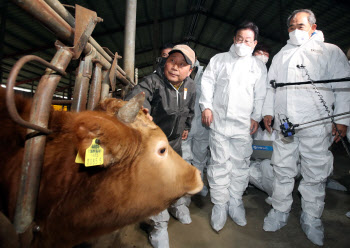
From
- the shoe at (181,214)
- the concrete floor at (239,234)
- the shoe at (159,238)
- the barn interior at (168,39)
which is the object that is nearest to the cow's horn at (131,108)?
the barn interior at (168,39)

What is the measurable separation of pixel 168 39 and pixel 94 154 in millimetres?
14139

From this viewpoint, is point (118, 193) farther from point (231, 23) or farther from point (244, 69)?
point (231, 23)

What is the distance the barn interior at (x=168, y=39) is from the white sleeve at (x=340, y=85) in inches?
67.0

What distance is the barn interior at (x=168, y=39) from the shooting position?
158 centimetres

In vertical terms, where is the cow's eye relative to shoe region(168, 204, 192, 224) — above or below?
above

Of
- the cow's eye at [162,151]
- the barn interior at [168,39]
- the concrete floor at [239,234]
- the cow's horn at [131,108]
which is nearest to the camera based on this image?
the cow's horn at [131,108]

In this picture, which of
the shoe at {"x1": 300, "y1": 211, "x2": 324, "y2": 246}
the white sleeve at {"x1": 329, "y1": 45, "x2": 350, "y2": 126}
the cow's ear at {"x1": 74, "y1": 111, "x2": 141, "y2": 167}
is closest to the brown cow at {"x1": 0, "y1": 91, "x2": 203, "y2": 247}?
the cow's ear at {"x1": 74, "y1": 111, "x2": 141, "y2": 167}

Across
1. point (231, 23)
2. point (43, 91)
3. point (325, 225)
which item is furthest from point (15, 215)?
point (231, 23)

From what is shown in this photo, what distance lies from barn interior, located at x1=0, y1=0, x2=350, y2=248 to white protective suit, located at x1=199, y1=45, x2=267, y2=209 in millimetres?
631

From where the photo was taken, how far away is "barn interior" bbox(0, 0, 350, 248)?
158cm

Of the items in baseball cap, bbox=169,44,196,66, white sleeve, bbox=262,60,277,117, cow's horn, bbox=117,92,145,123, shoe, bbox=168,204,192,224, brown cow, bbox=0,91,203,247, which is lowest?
shoe, bbox=168,204,192,224

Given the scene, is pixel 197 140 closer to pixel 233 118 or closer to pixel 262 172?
pixel 233 118

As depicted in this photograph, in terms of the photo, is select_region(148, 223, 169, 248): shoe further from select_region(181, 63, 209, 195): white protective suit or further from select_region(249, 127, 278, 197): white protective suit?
select_region(249, 127, 278, 197): white protective suit

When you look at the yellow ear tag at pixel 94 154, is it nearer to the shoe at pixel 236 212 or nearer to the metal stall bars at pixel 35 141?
the metal stall bars at pixel 35 141
